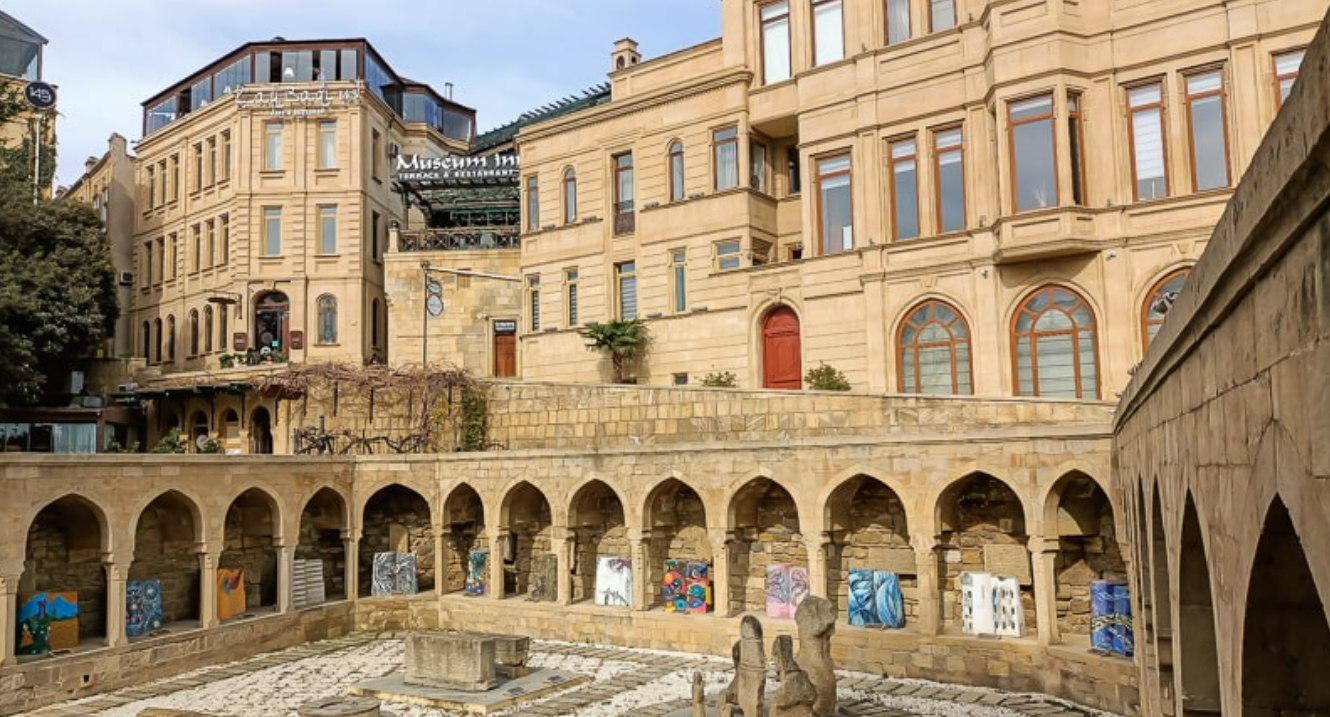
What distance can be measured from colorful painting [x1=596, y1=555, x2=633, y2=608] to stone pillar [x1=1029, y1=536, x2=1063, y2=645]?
26.5 feet

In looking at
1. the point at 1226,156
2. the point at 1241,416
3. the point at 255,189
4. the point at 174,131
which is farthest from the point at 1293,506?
the point at 174,131

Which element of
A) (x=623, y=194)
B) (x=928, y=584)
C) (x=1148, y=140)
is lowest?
(x=928, y=584)

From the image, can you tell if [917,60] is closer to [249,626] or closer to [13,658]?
[249,626]

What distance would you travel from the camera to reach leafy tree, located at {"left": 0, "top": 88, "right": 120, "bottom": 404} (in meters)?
29.2

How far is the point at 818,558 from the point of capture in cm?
1775

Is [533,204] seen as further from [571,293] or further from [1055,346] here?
[1055,346]

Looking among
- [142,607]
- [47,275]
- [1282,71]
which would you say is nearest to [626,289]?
[142,607]

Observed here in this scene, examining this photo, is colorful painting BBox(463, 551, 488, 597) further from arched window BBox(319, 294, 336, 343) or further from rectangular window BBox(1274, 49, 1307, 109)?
rectangular window BBox(1274, 49, 1307, 109)

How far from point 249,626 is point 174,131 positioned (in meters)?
25.3

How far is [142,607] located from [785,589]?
11851 millimetres

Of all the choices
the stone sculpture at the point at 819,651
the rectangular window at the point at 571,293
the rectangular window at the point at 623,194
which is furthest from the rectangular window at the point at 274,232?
the stone sculpture at the point at 819,651

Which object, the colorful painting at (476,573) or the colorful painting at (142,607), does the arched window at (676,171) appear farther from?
the colorful painting at (142,607)

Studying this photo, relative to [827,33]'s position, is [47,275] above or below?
below

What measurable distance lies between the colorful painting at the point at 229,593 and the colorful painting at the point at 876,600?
1229cm
